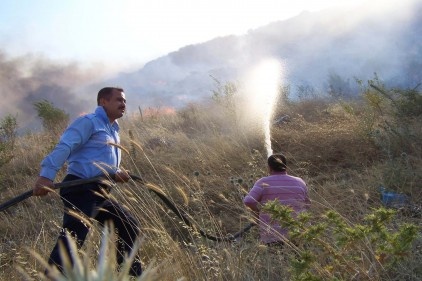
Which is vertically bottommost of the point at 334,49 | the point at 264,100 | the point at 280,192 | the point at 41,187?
the point at 334,49

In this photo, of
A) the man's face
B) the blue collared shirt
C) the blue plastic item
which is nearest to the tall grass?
the blue plastic item

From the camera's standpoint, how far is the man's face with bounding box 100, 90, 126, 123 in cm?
394

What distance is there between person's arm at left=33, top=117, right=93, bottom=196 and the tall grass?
1.12 feet

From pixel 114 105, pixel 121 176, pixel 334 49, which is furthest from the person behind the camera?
pixel 334 49

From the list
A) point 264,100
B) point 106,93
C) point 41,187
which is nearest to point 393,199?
point 106,93

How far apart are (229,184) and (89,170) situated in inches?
114

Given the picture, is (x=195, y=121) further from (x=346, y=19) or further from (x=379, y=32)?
(x=346, y=19)

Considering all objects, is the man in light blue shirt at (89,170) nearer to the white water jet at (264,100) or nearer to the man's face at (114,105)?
the man's face at (114,105)

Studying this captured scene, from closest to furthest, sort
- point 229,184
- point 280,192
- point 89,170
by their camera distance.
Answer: point 89,170
point 280,192
point 229,184

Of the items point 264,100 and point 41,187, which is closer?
point 41,187

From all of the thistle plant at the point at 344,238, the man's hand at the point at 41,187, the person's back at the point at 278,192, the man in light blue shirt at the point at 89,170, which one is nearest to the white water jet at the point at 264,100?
the person's back at the point at 278,192

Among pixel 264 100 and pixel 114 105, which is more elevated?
pixel 114 105

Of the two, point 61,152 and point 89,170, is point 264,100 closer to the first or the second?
point 89,170

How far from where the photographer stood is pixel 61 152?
3543mm
